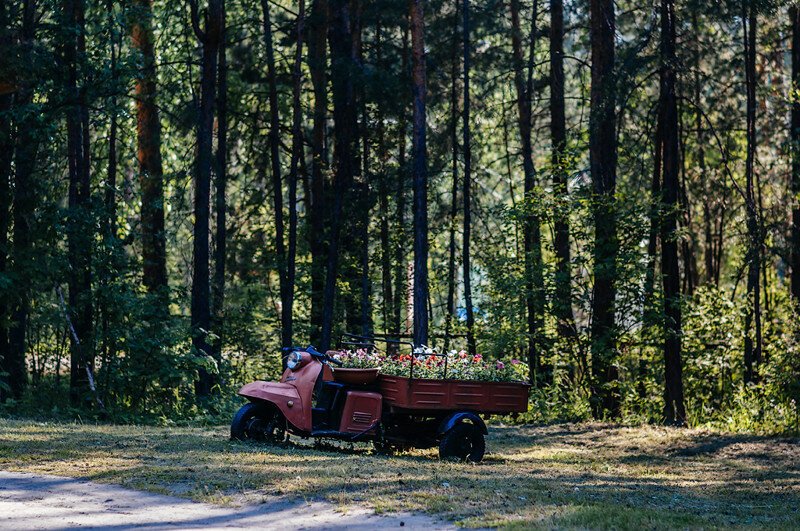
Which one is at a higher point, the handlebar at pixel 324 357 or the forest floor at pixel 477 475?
the handlebar at pixel 324 357

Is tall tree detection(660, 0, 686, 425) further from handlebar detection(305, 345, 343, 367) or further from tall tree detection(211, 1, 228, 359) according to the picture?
tall tree detection(211, 1, 228, 359)

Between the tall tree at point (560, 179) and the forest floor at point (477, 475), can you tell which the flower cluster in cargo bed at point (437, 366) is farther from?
the tall tree at point (560, 179)

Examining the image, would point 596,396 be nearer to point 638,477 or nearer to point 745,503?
point 638,477

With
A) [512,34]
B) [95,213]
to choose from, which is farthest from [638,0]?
[95,213]

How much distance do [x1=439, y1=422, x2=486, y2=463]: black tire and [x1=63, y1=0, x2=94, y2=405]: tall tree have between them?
886 centimetres

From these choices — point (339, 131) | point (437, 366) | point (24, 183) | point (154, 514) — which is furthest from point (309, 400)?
point (339, 131)

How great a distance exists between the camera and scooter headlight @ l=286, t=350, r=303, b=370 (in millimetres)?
13102

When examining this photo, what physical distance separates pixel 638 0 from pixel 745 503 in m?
18.9

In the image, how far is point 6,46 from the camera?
62.7ft

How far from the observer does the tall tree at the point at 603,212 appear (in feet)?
64.3

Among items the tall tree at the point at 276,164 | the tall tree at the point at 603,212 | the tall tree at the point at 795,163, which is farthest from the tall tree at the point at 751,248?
the tall tree at the point at 276,164

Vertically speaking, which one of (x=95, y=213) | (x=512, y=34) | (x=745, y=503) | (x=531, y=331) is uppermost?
(x=512, y=34)

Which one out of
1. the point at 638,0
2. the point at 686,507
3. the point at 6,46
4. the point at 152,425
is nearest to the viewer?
the point at 686,507

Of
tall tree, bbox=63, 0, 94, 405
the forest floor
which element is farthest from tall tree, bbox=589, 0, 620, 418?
tall tree, bbox=63, 0, 94, 405
